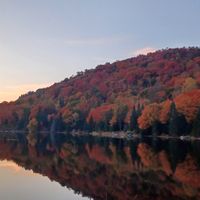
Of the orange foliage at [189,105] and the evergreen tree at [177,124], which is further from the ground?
the orange foliage at [189,105]

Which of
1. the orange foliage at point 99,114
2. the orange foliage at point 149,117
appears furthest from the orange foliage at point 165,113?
the orange foliage at point 99,114

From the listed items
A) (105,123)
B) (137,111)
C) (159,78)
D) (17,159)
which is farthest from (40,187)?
(159,78)

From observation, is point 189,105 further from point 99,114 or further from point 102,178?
point 102,178

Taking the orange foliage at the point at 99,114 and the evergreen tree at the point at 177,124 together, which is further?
the orange foliage at the point at 99,114

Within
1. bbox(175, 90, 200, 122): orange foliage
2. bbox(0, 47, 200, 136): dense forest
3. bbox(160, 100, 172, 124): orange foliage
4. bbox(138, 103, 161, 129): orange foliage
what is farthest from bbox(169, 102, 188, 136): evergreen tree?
bbox(138, 103, 161, 129): orange foliage

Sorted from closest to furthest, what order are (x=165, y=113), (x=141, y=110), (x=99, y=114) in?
1. (x=165, y=113)
2. (x=141, y=110)
3. (x=99, y=114)

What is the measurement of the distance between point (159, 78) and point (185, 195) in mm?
162302

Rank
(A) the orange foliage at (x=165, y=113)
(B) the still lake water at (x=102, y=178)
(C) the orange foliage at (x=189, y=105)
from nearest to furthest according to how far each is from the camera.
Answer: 1. (B) the still lake water at (x=102, y=178)
2. (C) the orange foliage at (x=189, y=105)
3. (A) the orange foliage at (x=165, y=113)

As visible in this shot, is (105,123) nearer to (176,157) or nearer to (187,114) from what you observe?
(187,114)

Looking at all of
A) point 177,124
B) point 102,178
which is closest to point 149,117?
point 177,124

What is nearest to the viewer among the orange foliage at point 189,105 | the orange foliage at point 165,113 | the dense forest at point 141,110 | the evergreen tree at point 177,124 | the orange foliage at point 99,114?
the evergreen tree at point 177,124

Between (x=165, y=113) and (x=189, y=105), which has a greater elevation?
(x=189, y=105)

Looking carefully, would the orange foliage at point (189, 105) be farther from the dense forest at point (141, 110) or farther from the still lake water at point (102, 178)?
the still lake water at point (102, 178)

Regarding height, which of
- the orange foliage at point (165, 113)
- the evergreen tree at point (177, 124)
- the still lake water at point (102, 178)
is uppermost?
the orange foliage at point (165, 113)
